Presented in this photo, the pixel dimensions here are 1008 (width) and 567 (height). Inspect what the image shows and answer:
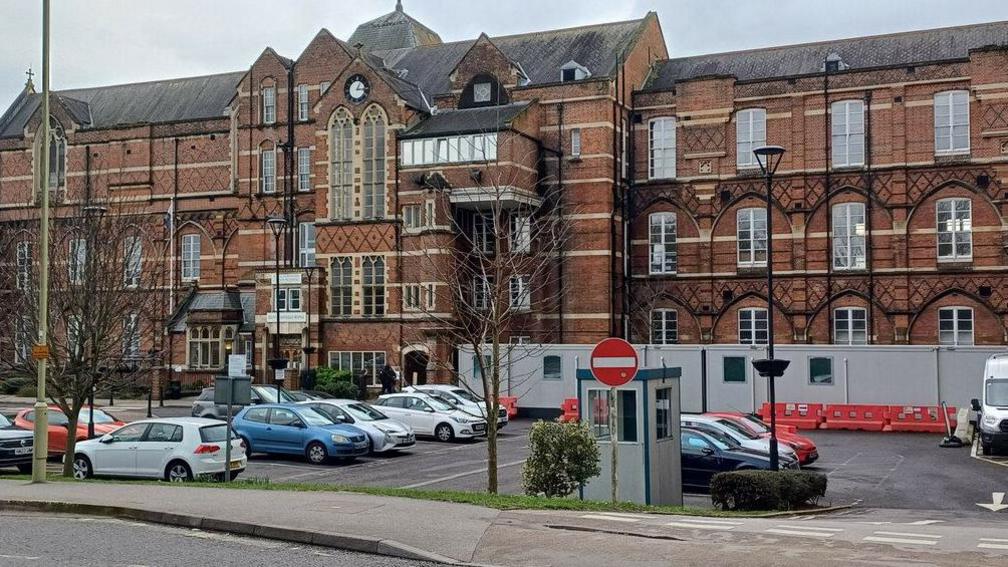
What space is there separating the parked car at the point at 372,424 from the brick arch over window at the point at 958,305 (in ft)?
77.7

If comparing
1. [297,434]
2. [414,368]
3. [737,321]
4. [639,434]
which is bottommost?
[297,434]

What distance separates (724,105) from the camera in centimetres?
4703

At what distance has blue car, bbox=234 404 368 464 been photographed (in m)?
27.0

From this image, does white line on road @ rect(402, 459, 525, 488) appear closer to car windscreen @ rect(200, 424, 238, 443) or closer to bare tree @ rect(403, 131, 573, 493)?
car windscreen @ rect(200, 424, 238, 443)

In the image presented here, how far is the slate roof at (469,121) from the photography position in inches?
1811

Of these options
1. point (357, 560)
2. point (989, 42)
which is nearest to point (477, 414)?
point (357, 560)

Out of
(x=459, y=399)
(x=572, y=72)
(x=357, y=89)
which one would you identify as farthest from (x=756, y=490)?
(x=357, y=89)

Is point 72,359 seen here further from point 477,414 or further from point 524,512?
point 477,414

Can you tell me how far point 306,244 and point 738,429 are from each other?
106 ft

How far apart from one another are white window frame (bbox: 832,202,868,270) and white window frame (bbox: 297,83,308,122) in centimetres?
2493

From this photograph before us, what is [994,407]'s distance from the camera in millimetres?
27953

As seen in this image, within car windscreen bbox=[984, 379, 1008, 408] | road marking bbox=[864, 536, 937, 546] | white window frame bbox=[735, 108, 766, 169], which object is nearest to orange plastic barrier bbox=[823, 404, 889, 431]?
car windscreen bbox=[984, 379, 1008, 408]

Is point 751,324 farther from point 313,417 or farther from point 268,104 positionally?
point 268,104

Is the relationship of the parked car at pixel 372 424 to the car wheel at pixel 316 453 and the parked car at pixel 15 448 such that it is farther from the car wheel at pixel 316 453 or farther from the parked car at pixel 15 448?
the parked car at pixel 15 448
